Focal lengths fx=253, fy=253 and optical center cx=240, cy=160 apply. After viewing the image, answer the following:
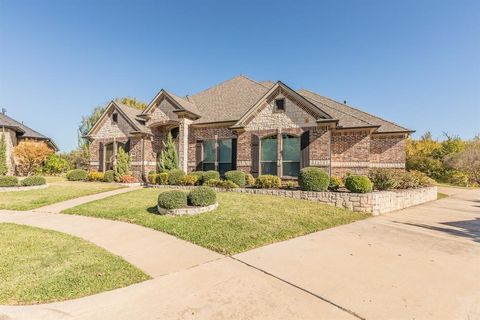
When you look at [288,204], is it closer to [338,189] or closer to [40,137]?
[338,189]

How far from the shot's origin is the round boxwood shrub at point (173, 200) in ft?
27.8

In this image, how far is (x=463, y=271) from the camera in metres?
4.71

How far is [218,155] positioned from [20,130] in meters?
24.2

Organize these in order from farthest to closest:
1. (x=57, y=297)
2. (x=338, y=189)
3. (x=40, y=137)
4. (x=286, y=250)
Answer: (x=40, y=137)
(x=338, y=189)
(x=286, y=250)
(x=57, y=297)

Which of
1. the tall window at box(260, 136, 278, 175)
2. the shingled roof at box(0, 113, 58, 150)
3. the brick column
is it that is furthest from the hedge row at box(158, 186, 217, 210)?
the shingled roof at box(0, 113, 58, 150)

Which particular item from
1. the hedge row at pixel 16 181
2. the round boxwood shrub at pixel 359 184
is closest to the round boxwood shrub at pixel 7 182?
the hedge row at pixel 16 181

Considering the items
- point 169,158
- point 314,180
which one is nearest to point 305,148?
point 314,180

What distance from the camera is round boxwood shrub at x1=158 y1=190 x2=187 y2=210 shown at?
848cm

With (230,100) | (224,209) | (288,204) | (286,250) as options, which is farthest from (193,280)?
(230,100)

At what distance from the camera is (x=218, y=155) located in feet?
58.5

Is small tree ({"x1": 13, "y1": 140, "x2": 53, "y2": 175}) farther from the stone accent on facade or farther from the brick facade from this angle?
the stone accent on facade

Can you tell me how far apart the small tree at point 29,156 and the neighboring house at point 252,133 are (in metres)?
9.86

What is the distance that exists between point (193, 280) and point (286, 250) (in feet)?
7.95

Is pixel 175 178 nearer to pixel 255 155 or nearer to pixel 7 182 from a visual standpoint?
pixel 255 155
